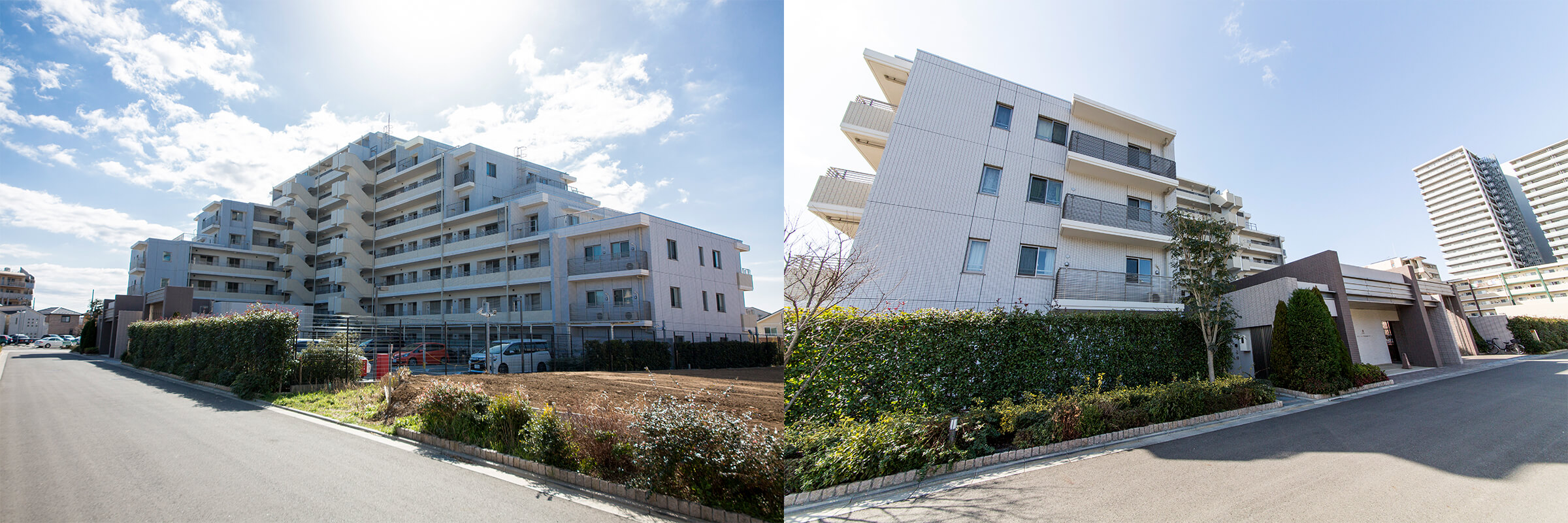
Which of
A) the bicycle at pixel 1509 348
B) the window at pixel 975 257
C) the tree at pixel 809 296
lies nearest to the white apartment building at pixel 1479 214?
the bicycle at pixel 1509 348

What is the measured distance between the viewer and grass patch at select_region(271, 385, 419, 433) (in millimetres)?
8883

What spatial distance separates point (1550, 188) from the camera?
40.5 metres

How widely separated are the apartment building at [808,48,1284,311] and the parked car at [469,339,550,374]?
12.1 meters

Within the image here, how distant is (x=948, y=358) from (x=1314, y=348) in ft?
29.2

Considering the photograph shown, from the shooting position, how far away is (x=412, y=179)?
125ft

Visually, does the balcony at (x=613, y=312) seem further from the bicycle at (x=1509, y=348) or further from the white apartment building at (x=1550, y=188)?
the white apartment building at (x=1550, y=188)

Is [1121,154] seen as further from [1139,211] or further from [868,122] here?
[868,122]

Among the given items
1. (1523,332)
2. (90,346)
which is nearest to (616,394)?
(1523,332)

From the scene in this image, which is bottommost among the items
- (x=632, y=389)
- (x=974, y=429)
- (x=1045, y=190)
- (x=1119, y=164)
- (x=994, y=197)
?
(x=974, y=429)

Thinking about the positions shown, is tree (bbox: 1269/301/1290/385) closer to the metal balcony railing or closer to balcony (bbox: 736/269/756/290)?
the metal balcony railing

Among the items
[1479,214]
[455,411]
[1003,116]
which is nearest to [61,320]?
[455,411]

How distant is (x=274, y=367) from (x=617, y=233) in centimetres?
1496

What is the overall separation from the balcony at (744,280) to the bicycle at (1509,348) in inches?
1174

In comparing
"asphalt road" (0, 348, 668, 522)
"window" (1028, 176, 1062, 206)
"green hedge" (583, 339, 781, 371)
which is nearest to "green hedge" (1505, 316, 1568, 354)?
"window" (1028, 176, 1062, 206)
